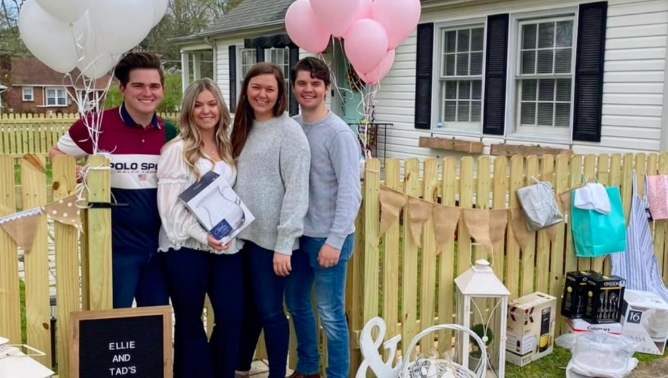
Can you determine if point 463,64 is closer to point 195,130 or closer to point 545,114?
point 545,114

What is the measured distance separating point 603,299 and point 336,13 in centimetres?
258

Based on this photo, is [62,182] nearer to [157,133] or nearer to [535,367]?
[157,133]

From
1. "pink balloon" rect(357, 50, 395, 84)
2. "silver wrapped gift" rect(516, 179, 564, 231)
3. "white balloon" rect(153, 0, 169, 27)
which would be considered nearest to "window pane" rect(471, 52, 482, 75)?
"pink balloon" rect(357, 50, 395, 84)

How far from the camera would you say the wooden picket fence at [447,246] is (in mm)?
3725

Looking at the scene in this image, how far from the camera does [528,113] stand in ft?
27.8

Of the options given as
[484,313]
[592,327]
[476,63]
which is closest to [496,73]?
[476,63]

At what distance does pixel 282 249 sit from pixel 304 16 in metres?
1.61

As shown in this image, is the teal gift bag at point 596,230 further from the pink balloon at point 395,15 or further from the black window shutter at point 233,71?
the black window shutter at point 233,71

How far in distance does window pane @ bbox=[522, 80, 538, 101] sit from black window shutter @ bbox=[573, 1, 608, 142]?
0.72m

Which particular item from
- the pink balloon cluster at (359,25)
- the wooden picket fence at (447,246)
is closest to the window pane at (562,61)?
the wooden picket fence at (447,246)

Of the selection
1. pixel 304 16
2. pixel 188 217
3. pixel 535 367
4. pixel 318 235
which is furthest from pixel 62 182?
pixel 535 367

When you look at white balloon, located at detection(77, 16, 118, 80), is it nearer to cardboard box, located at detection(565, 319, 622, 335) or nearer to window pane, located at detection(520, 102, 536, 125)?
cardboard box, located at detection(565, 319, 622, 335)

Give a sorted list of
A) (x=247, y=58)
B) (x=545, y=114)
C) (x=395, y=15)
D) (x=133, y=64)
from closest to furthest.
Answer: (x=133, y=64)
(x=395, y=15)
(x=545, y=114)
(x=247, y=58)

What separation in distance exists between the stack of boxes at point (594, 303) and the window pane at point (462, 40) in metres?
5.58
